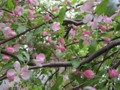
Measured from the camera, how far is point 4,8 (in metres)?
1.36

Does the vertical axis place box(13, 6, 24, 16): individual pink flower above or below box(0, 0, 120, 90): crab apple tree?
above

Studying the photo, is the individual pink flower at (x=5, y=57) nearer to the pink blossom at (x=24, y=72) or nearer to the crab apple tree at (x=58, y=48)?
the crab apple tree at (x=58, y=48)

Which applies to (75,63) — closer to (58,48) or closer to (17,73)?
(17,73)

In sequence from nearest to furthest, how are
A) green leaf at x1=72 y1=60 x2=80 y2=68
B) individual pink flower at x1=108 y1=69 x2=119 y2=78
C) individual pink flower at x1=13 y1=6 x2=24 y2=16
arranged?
individual pink flower at x1=108 y1=69 x2=119 y2=78
green leaf at x1=72 y1=60 x2=80 y2=68
individual pink flower at x1=13 y1=6 x2=24 y2=16

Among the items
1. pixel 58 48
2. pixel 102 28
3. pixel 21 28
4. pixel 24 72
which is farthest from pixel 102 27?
pixel 24 72

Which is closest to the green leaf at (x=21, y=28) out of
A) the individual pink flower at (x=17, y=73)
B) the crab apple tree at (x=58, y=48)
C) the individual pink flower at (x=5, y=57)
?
the crab apple tree at (x=58, y=48)

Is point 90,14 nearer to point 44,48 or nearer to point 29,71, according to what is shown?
point 29,71

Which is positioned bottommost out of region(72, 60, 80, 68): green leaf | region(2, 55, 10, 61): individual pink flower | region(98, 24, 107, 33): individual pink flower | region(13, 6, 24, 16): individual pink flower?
region(2, 55, 10, 61): individual pink flower

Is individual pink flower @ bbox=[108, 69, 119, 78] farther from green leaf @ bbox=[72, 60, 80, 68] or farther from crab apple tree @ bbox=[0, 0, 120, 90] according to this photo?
green leaf @ bbox=[72, 60, 80, 68]

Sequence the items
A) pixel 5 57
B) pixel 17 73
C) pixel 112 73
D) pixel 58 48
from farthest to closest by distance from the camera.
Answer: pixel 58 48, pixel 5 57, pixel 17 73, pixel 112 73

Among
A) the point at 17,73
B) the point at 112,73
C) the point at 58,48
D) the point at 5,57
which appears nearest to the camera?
the point at 112,73

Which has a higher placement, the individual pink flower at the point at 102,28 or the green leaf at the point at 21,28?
the green leaf at the point at 21,28

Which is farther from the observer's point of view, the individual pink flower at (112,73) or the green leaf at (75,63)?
the green leaf at (75,63)

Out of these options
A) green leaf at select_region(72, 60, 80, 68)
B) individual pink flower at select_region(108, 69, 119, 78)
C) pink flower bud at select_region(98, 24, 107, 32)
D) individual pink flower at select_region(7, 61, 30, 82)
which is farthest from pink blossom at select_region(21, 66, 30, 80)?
pink flower bud at select_region(98, 24, 107, 32)
